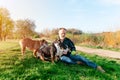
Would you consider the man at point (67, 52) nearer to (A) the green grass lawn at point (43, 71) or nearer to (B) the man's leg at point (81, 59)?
(B) the man's leg at point (81, 59)

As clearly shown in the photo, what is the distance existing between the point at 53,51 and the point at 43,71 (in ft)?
4.16

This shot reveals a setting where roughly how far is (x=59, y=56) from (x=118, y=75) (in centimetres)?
210

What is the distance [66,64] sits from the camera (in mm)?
8836

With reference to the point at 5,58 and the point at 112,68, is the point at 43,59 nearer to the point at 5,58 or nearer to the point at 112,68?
the point at 5,58

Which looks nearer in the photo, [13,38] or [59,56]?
[59,56]

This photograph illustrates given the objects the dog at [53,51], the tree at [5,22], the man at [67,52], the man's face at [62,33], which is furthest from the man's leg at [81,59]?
the tree at [5,22]

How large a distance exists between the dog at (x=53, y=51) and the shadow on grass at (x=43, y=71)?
22cm

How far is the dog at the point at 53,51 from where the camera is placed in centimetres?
870

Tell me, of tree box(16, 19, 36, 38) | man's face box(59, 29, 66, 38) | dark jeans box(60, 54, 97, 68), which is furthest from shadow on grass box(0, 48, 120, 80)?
tree box(16, 19, 36, 38)

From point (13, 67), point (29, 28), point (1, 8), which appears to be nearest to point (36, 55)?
point (13, 67)

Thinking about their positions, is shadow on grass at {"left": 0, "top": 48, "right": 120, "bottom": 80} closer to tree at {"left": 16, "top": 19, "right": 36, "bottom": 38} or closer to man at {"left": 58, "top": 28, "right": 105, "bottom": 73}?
man at {"left": 58, "top": 28, "right": 105, "bottom": 73}

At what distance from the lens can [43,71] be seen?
24.8 feet

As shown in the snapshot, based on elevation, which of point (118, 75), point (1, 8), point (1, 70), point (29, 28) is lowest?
point (118, 75)

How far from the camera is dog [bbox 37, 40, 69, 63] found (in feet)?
28.5
